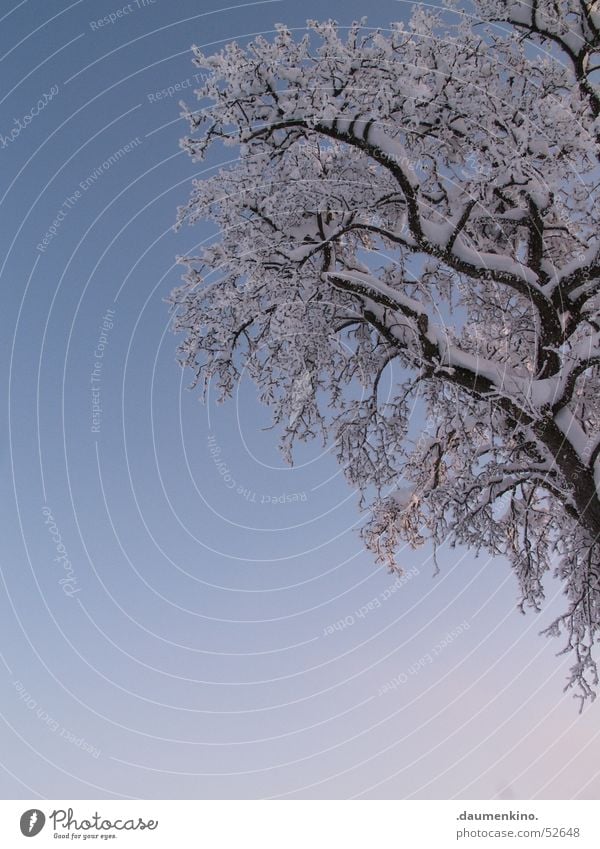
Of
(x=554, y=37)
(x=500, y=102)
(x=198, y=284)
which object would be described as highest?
(x=554, y=37)

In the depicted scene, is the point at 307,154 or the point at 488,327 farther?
the point at 488,327

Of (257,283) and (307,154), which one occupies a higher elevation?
(307,154)

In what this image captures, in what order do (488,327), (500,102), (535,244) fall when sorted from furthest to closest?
(488,327) → (535,244) → (500,102)

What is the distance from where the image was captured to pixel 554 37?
10.2 meters

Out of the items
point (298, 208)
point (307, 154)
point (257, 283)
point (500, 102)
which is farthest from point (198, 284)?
point (500, 102)

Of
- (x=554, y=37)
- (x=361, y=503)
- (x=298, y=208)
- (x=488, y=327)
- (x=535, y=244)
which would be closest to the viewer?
(x=298, y=208)

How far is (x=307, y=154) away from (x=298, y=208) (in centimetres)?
94

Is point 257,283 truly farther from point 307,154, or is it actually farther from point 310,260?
point 307,154
